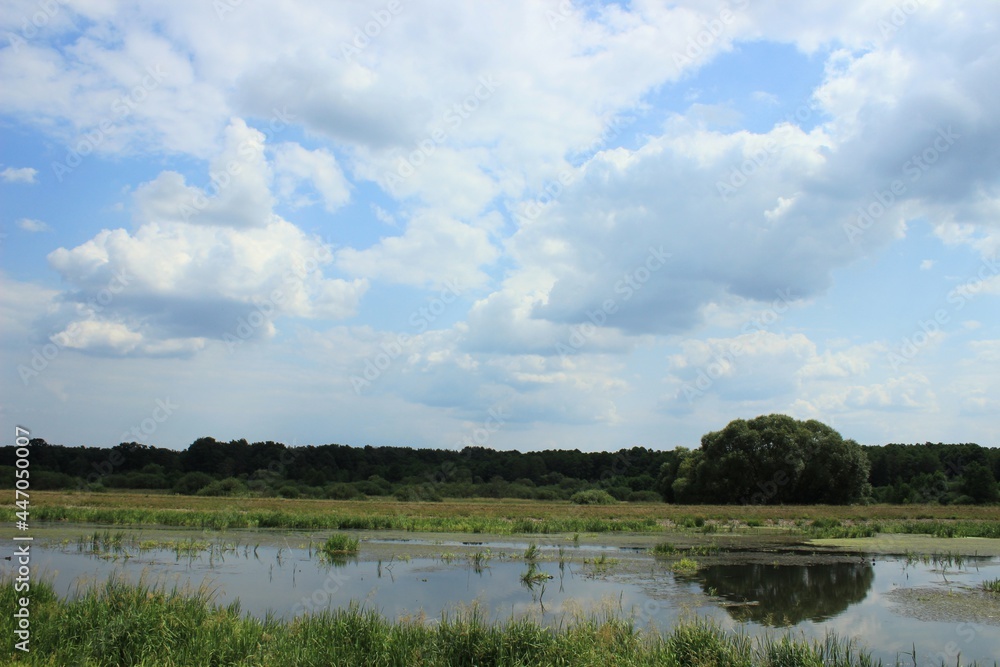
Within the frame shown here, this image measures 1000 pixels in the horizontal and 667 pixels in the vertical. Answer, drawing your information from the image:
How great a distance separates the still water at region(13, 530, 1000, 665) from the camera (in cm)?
1385

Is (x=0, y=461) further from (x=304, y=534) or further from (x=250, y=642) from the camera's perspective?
(x=250, y=642)

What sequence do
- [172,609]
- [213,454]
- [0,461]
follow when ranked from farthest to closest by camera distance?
[213,454] < [0,461] < [172,609]

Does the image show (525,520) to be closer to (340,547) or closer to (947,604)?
(340,547)

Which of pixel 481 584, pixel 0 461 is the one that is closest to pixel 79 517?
pixel 481 584

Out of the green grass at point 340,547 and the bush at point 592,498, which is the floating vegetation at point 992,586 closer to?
the green grass at point 340,547

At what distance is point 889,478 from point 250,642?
317 feet

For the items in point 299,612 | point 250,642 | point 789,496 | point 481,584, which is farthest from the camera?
point 789,496

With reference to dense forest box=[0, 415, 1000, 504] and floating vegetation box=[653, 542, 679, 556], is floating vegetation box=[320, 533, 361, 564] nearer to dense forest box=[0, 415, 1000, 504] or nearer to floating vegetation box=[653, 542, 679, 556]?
floating vegetation box=[653, 542, 679, 556]

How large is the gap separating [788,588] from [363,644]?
501 inches

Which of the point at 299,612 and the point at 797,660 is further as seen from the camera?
the point at 299,612

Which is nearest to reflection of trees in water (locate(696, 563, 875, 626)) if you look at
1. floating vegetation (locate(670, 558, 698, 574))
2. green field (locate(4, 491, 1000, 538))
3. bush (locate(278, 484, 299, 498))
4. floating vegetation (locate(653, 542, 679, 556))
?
floating vegetation (locate(670, 558, 698, 574))

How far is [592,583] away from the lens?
60.1ft

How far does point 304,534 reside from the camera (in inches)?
1224

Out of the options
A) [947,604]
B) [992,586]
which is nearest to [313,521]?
[947,604]
